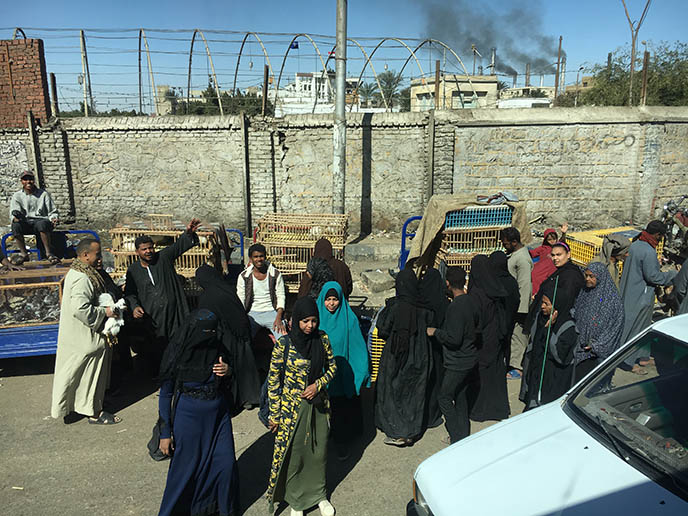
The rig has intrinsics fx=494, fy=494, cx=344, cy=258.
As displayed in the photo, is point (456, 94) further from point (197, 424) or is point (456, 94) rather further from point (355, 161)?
point (197, 424)

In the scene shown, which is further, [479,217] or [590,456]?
[479,217]

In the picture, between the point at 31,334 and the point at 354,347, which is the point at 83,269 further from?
the point at 354,347

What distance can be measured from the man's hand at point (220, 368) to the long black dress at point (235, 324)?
49.3 inches

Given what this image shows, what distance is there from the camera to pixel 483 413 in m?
4.83

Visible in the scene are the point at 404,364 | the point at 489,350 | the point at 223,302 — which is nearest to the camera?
the point at 404,364

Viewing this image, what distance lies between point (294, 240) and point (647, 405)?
14.7 feet

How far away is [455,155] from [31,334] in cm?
904

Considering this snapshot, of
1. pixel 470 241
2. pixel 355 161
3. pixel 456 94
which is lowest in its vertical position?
pixel 470 241

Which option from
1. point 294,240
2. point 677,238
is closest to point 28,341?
point 294,240

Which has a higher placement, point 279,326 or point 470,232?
point 470,232

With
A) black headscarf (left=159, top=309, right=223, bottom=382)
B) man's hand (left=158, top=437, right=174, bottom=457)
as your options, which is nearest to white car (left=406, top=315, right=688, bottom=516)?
black headscarf (left=159, top=309, right=223, bottom=382)

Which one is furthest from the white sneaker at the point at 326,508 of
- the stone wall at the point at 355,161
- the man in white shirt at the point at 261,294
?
the stone wall at the point at 355,161

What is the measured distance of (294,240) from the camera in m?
6.51

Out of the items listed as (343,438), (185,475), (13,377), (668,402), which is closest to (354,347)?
(343,438)
